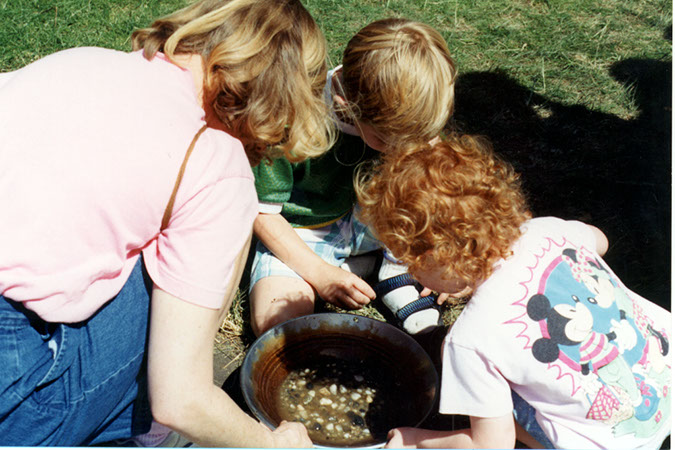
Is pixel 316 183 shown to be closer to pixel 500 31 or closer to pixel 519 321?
pixel 519 321

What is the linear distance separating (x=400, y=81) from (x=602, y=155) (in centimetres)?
143

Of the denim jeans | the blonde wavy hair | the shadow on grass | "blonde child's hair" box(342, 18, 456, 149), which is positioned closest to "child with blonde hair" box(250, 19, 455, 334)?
"blonde child's hair" box(342, 18, 456, 149)

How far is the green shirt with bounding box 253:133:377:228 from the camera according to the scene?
1.94 m

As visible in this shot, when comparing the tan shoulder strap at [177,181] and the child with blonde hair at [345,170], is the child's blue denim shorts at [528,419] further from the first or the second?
the tan shoulder strap at [177,181]

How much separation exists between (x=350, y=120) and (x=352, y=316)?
1.85 feet

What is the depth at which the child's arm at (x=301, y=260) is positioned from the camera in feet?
6.67

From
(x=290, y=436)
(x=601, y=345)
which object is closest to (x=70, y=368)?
(x=290, y=436)

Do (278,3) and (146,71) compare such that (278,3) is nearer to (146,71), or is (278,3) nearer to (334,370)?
(146,71)

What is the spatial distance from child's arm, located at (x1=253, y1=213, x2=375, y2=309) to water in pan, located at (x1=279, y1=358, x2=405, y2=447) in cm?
22

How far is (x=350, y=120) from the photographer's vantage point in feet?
6.11

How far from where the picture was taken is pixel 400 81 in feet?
5.45

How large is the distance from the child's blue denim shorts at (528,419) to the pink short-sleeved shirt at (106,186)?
78 centimetres

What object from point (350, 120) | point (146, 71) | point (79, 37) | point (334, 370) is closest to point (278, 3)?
point (146, 71)

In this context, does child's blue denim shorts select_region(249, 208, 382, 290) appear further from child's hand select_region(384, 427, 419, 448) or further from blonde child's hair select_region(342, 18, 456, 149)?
child's hand select_region(384, 427, 419, 448)
